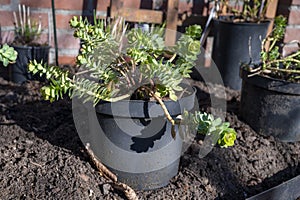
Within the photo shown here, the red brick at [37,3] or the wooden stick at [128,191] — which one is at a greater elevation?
the red brick at [37,3]

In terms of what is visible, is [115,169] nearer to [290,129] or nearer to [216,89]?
[290,129]

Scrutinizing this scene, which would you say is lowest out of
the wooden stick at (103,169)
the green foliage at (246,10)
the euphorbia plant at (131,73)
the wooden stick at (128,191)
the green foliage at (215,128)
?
the wooden stick at (128,191)

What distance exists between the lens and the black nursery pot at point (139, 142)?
3.38 feet

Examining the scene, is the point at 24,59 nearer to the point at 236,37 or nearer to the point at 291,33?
the point at 236,37

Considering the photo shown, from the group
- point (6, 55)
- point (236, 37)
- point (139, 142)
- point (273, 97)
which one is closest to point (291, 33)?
point (236, 37)

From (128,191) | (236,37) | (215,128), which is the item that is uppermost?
(236,37)

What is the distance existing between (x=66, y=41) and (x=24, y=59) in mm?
354

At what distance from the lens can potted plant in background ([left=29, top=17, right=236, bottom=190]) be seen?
1018 millimetres

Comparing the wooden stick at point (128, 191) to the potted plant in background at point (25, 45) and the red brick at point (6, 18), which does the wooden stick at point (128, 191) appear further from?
the red brick at point (6, 18)

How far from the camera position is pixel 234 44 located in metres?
2.06

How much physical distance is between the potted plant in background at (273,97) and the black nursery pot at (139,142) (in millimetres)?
500

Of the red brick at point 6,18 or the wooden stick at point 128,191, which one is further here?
the red brick at point 6,18

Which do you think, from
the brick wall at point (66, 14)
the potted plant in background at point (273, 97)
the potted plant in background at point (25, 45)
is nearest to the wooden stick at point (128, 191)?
the potted plant in background at point (273, 97)

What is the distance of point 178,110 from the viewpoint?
1.07 meters
